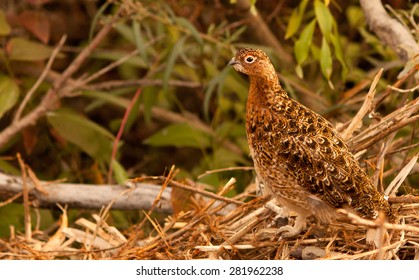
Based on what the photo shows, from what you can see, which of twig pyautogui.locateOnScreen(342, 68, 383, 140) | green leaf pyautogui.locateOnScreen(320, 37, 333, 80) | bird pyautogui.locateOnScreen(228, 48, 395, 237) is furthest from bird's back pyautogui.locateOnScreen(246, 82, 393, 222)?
green leaf pyautogui.locateOnScreen(320, 37, 333, 80)

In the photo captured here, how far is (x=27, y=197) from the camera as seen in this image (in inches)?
131

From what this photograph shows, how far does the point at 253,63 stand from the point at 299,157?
0.95 feet

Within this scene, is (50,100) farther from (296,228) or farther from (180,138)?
(296,228)

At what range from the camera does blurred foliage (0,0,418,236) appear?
12.9 ft

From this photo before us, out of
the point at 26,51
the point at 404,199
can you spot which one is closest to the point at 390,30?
the point at 404,199

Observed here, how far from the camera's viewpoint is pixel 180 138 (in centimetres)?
446

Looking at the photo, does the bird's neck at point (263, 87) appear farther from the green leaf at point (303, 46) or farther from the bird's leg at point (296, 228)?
the green leaf at point (303, 46)

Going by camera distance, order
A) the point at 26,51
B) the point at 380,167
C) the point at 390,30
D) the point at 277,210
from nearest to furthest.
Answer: the point at 277,210, the point at 380,167, the point at 390,30, the point at 26,51

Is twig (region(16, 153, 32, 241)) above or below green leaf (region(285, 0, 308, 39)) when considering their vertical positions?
below

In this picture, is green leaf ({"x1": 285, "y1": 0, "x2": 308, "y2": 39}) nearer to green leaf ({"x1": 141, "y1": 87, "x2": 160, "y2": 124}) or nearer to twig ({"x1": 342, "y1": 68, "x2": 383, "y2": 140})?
twig ({"x1": 342, "y1": 68, "x2": 383, "y2": 140})

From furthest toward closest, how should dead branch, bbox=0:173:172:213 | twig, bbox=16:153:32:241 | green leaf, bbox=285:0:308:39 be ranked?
green leaf, bbox=285:0:308:39, dead branch, bbox=0:173:172:213, twig, bbox=16:153:32:241

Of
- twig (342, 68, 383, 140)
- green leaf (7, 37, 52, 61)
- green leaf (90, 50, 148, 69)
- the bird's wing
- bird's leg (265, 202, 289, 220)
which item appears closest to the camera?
the bird's wing

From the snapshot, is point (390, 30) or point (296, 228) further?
point (390, 30)
